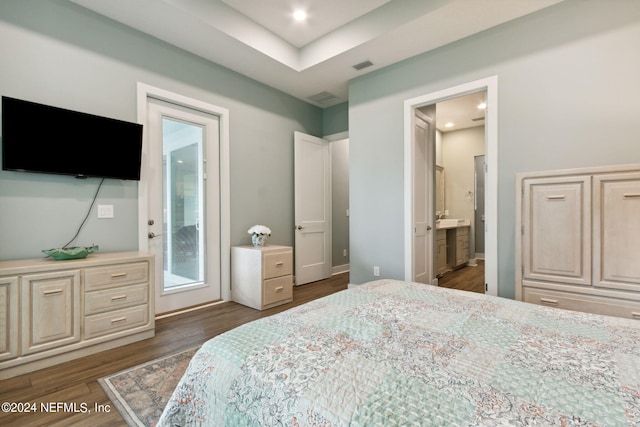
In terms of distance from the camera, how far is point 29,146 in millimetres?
2250

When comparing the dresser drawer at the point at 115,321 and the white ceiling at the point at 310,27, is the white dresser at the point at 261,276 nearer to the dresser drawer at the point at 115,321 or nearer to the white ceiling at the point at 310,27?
the dresser drawer at the point at 115,321

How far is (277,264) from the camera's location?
348 cm

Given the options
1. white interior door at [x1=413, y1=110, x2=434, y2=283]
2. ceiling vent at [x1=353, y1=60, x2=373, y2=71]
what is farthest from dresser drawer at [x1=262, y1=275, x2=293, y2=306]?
ceiling vent at [x1=353, y1=60, x2=373, y2=71]

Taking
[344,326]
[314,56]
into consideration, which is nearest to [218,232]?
[314,56]

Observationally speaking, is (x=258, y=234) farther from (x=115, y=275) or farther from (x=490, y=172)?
(x=490, y=172)

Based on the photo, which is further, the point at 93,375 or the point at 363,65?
the point at 363,65

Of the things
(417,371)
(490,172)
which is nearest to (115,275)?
(417,371)

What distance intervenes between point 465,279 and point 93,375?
4.70 meters

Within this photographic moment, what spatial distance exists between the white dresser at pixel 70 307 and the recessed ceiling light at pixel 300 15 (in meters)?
2.74

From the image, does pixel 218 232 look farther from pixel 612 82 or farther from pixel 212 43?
pixel 612 82

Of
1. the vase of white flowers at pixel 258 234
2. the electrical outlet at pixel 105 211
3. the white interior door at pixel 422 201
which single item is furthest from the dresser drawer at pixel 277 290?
the electrical outlet at pixel 105 211

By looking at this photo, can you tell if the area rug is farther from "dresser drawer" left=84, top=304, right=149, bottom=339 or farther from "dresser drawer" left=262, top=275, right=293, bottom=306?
"dresser drawer" left=262, top=275, right=293, bottom=306

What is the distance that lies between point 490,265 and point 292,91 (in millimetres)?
Result: 3406

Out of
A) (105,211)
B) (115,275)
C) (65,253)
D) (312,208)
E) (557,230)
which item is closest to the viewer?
(557,230)
